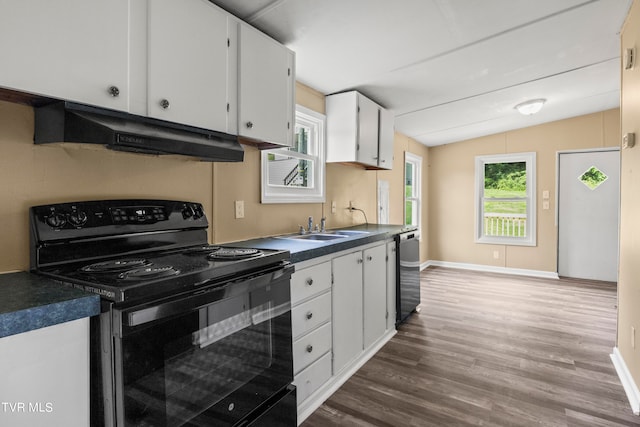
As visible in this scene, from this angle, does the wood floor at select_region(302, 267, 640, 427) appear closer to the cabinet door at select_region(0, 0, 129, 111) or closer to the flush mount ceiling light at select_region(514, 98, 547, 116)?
the cabinet door at select_region(0, 0, 129, 111)

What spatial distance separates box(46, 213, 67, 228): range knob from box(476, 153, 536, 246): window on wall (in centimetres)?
590

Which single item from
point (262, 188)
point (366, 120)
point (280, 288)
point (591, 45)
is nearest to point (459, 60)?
point (366, 120)

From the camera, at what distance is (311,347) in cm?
204

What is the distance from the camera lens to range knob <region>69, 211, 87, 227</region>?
140 cm

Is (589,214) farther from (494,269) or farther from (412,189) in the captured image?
(412,189)

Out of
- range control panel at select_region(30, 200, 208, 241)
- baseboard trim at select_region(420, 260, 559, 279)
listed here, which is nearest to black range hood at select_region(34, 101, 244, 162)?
range control panel at select_region(30, 200, 208, 241)

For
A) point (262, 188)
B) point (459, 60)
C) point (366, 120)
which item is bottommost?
point (262, 188)

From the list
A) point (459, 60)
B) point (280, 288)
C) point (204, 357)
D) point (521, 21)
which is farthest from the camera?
point (459, 60)

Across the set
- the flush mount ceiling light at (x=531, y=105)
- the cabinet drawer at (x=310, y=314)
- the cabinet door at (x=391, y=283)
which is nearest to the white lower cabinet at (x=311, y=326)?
the cabinet drawer at (x=310, y=314)

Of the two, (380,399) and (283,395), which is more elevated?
(283,395)

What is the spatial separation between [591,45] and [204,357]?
3646mm

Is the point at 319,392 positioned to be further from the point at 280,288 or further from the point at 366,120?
the point at 366,120

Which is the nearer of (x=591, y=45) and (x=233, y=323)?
(x=233, y=323)

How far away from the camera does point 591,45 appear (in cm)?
288
